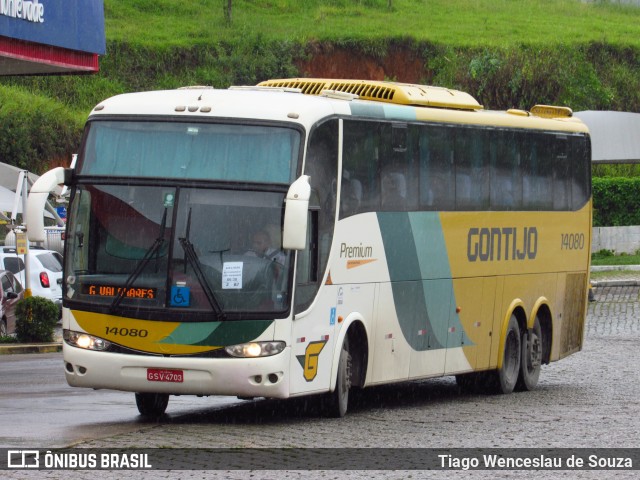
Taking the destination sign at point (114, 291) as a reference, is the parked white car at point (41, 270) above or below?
below

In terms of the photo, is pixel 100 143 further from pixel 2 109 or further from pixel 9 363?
pixel 2 109

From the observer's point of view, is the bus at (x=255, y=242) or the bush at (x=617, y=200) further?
the bush at (x=617, y=200)

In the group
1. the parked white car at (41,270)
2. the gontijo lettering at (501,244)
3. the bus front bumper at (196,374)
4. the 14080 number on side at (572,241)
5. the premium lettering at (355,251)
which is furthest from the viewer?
Result: the parked white car at (41,270)

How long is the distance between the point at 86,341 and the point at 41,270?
65.0 ft

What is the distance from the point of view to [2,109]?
5672 cm

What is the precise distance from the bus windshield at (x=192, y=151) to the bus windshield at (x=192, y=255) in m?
0.20

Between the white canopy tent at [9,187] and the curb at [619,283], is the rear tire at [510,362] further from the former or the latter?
the curb at [619,283]

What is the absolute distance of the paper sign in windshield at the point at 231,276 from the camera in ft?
44.3

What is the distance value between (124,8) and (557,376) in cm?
6337

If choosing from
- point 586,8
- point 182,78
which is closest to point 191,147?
point 182,78

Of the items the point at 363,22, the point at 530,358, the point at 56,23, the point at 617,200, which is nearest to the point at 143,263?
the point at 530,358

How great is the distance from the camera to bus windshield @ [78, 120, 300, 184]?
13.8 metres

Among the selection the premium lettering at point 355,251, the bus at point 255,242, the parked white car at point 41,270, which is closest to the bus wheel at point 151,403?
the bus at point 255,242

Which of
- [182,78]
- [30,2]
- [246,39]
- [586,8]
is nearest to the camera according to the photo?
[30,2]
